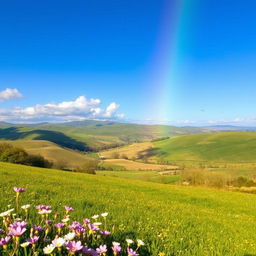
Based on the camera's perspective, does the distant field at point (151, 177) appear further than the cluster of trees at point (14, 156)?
Yes

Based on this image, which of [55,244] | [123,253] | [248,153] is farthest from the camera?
[248,153]

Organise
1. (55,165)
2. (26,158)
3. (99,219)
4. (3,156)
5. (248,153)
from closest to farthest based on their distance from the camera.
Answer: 1. (99,219)
2. (3,156)
3. (26,158)
4. (55,165)
5. (248,153)

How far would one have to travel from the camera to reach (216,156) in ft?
631

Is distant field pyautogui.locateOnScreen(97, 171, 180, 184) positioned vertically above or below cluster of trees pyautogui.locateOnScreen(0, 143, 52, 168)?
below

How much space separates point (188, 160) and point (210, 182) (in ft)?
423

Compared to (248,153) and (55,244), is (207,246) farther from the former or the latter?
(248,153)

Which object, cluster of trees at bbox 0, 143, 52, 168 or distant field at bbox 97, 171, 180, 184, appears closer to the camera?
cluster of trees at bbox 0, 143, 52, 168

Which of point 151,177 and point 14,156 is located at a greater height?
point 14,156

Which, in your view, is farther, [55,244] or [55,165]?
[55,165]

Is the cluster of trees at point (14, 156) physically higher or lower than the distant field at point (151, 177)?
higher

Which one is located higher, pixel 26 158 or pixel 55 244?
pixel 55 244

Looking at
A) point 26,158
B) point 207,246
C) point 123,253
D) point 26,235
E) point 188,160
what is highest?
point 26,235

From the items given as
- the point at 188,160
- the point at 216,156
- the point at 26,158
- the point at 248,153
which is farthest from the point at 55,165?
the point at 248,153

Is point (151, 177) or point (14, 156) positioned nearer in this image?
point (14, 156)
